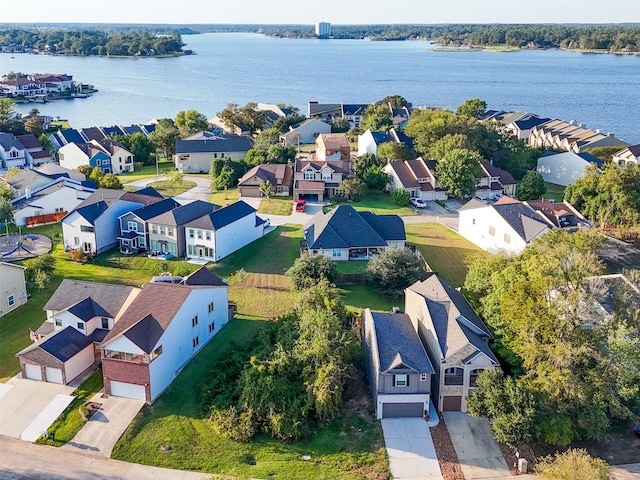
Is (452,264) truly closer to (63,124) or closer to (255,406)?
(255,406)

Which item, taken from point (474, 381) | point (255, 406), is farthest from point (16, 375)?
point (474, 381)

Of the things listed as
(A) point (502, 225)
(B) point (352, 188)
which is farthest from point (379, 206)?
(A) point (502, 225)

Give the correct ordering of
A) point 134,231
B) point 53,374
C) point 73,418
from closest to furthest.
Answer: point 73,418 < point 53,374 < point 134,231

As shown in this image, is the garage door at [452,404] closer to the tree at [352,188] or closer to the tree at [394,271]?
the tree at [394,271]

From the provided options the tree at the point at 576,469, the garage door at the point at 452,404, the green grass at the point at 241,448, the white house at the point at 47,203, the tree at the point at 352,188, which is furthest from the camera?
the tree at the point at 352,188

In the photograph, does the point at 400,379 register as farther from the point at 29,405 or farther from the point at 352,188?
the point at 352,188

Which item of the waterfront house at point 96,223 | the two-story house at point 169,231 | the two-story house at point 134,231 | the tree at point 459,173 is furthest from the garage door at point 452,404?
the tree at point 459,173

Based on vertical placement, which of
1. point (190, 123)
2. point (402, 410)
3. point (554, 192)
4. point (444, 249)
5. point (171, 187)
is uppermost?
point (190, 123)
